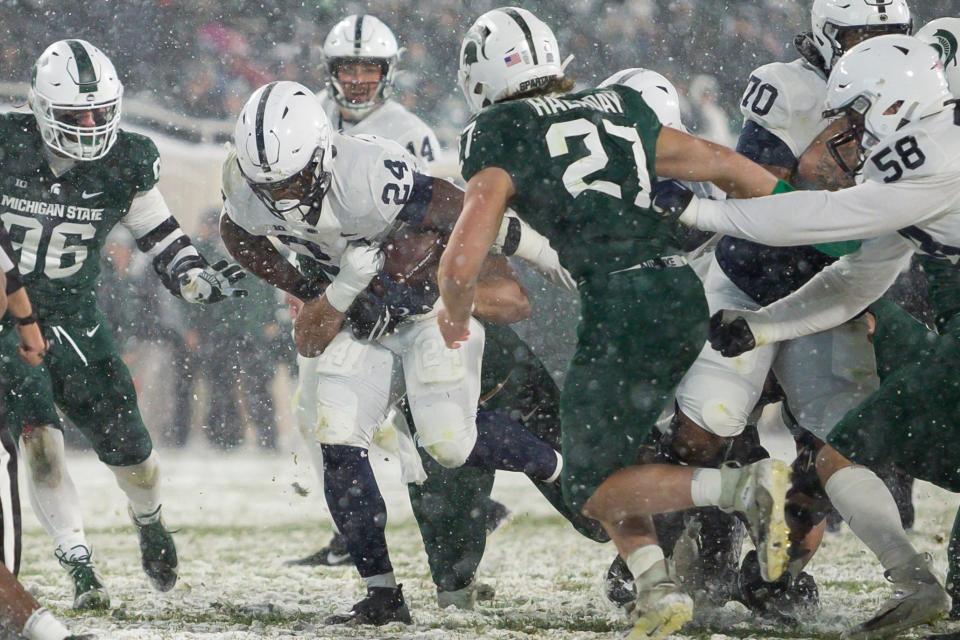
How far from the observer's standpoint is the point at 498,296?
3789mm

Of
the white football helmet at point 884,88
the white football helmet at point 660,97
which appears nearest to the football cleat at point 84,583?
the white football helmet at point 660,97

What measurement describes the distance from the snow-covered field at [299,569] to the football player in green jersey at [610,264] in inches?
15.4

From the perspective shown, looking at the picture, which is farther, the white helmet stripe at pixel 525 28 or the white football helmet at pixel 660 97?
the white football helmet at pixel 660 97

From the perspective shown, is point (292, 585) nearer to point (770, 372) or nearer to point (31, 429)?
point (31, 429)

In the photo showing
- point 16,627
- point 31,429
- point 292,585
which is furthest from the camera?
point 292,585

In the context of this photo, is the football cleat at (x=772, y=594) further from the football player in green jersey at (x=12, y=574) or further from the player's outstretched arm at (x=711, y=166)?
the football player in green jersey at (x=12, y=574)

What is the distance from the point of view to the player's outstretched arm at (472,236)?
3.08 meters

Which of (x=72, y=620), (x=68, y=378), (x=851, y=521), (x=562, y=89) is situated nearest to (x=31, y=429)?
(x=68, y=378)

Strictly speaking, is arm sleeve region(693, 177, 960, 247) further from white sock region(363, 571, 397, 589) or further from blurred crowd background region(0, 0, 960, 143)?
blurred crowd background region(0, 0, 960, 143)

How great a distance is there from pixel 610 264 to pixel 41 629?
4.97 ft

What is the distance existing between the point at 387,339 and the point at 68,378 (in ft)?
3.72

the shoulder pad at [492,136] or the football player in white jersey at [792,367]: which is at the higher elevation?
the shoulder pad at [492,136]

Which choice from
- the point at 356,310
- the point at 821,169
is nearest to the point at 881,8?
the point at 821,169

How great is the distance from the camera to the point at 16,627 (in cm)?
279
